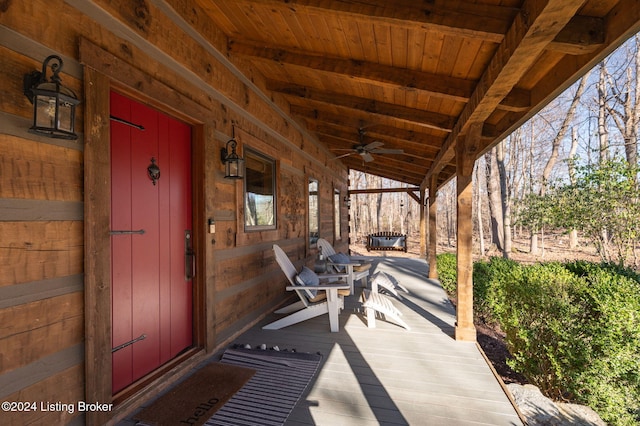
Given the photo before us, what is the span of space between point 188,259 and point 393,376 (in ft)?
6.31

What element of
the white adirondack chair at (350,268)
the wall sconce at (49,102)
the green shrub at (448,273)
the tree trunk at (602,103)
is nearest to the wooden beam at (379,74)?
the wall sconce at (49,102)

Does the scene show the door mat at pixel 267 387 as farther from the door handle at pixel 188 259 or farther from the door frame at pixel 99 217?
the door handle at pixel 188 259

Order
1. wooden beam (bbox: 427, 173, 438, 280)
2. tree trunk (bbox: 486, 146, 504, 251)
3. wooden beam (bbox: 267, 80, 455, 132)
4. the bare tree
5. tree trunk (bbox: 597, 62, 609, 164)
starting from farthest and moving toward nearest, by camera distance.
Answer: tree trunk (bbox: 486, 146, 504, 251) < tree trunk (bbox: 597, 62, 609, 164) < the bare tree < wooden beam (bbox: 427, 173, 438, 280) < wooden beam (bbox: 267, 80, 455, 132)

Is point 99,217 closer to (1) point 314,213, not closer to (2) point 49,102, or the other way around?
(2) point 49,102

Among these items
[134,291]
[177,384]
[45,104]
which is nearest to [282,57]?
[45,104]

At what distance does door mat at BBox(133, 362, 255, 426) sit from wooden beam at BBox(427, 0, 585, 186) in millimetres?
2852

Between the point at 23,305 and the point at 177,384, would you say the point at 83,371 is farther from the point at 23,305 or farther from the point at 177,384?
the point at 177,384

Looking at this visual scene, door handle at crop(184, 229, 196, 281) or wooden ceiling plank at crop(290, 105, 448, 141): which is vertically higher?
wooden ceiling plank at crop(290, 105, 448, 141)

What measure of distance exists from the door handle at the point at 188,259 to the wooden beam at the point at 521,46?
105 inches

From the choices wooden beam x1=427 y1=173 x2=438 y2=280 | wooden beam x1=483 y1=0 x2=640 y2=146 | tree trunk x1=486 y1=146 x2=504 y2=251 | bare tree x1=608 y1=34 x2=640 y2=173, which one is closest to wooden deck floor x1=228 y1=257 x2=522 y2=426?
wooden beam x1=483 y1=0 x2=640 y2=146

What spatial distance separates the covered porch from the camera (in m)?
A: 1.94

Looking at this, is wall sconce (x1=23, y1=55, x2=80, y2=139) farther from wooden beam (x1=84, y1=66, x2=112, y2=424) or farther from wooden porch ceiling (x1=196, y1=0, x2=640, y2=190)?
wooden porch ceiling (x1=196, y1=0, x2=640, y2=190)

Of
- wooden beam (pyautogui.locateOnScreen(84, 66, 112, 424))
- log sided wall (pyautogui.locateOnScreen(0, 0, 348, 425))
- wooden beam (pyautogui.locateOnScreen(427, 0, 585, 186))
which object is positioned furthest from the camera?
wooden beam (pyautogui.locateOnScreen(84, 66, 112, 424))

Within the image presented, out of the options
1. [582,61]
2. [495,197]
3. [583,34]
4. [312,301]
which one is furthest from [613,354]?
[495,197]
